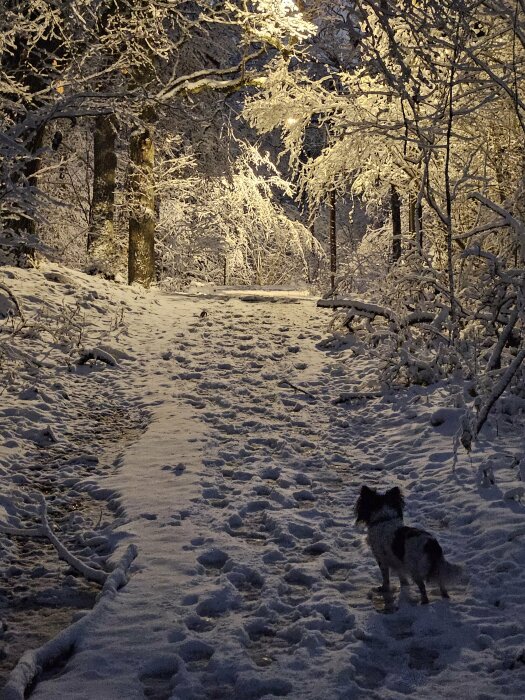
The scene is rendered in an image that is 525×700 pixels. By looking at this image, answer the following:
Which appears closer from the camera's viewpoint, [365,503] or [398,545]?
[398,545]

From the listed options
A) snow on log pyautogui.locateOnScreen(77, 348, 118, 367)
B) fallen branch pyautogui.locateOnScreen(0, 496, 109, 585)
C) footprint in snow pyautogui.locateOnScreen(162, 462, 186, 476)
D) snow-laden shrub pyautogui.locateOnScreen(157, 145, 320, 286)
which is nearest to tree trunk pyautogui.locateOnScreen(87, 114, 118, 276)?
snow-laden shrub pyautogui.locateOnScreen(157, 145, 320, 286)

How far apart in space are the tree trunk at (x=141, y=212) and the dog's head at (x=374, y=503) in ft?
43.8

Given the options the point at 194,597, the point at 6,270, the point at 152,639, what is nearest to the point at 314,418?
the point at 194,597

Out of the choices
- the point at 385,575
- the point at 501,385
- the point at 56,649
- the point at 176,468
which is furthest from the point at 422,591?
the point at 176,468

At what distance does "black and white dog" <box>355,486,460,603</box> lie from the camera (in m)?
4.36

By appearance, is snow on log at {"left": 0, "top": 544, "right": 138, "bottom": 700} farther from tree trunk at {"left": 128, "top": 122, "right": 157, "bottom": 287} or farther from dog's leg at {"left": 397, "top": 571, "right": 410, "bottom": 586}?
tree trunk at {"left": 128, "top": 122, "right": 157, "bottom": 287}

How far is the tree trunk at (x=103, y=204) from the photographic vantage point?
57.0 feet

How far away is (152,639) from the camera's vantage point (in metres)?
4.08

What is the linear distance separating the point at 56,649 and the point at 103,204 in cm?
1465

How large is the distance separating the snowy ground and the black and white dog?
0.21m

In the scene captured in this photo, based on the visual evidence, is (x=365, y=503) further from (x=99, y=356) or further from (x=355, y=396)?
(x=99, y=356)

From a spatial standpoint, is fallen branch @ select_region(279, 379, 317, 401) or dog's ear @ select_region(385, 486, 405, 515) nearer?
dog's ear @ select_region(385, 486, 405, 515)

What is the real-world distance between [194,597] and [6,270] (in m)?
10.2

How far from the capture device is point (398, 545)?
4527mm
